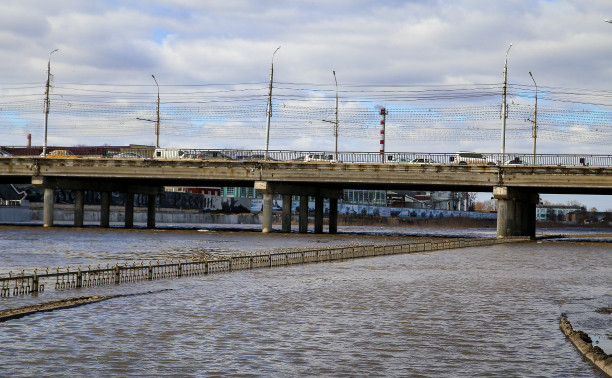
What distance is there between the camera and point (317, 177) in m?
86.2

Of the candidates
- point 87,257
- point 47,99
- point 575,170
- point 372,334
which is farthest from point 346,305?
point 47,99

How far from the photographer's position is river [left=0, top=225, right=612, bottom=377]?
653 inches

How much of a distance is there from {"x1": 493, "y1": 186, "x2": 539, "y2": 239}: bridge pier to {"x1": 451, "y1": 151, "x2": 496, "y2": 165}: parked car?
4049 mm

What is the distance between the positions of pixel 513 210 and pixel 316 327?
2536 inches

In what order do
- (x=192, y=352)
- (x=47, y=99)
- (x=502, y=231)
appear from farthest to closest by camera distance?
(x=47, y=99) → (x=502, y=231) → (x=192, y=352)

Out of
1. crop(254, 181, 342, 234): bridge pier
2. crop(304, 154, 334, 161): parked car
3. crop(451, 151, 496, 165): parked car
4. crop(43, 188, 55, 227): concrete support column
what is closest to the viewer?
crop(451, 151, 496, 165): parked car

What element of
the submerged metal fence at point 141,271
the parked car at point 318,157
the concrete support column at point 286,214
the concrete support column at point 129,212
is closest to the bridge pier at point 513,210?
the parked car at point 318,157

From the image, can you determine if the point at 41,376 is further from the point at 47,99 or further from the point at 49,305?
the point at 47,99

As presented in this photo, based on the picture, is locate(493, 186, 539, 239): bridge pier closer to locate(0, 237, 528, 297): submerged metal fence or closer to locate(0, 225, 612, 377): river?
locate(0, 237, 528, 297): submerged metal fence

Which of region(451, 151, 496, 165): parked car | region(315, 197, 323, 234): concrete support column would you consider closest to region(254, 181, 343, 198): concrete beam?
region(315, 197, 323, 234): concrete support column

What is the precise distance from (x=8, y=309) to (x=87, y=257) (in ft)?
87.5

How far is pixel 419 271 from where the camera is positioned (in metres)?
42.4

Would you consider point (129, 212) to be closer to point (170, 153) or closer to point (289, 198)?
point (170, 153)

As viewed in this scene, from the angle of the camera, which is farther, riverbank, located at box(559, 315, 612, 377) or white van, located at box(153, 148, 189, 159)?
white van, located at box(153, 148, 189, 159)
